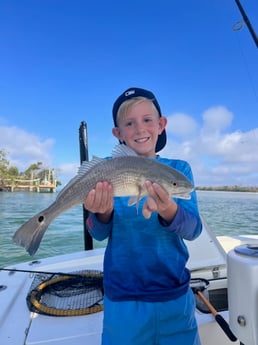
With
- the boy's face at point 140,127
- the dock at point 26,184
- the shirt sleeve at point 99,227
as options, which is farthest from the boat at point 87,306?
the dock at point 26,184

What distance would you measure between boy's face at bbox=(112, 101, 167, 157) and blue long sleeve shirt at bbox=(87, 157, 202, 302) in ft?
1.20

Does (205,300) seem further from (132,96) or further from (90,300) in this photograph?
(132,96)

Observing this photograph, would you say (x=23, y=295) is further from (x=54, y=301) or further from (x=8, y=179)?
(x=8, y=179)

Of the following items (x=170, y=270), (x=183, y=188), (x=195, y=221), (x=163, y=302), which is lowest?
(x=163, y=302)

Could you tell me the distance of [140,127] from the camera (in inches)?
66.6

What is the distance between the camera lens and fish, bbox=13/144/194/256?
150 cm

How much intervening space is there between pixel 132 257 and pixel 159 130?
79 cm

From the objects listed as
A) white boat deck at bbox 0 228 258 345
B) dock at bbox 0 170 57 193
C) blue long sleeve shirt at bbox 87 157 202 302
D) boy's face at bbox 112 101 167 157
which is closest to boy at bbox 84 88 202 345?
blue long sleeve shirt at bbox 87 157 202 302

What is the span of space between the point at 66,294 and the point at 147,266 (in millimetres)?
1295

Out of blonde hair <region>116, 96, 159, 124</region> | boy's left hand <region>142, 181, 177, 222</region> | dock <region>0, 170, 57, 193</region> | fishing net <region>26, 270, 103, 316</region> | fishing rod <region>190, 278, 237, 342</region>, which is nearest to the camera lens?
boy's left hand <region>142, 181, 177, 222</region>

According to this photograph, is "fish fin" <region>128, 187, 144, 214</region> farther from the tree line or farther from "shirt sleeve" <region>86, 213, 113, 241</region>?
the tree line

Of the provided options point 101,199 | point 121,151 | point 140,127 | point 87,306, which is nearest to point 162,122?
point 140,127

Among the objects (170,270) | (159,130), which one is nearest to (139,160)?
(159,130)

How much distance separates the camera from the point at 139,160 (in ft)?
4.98
